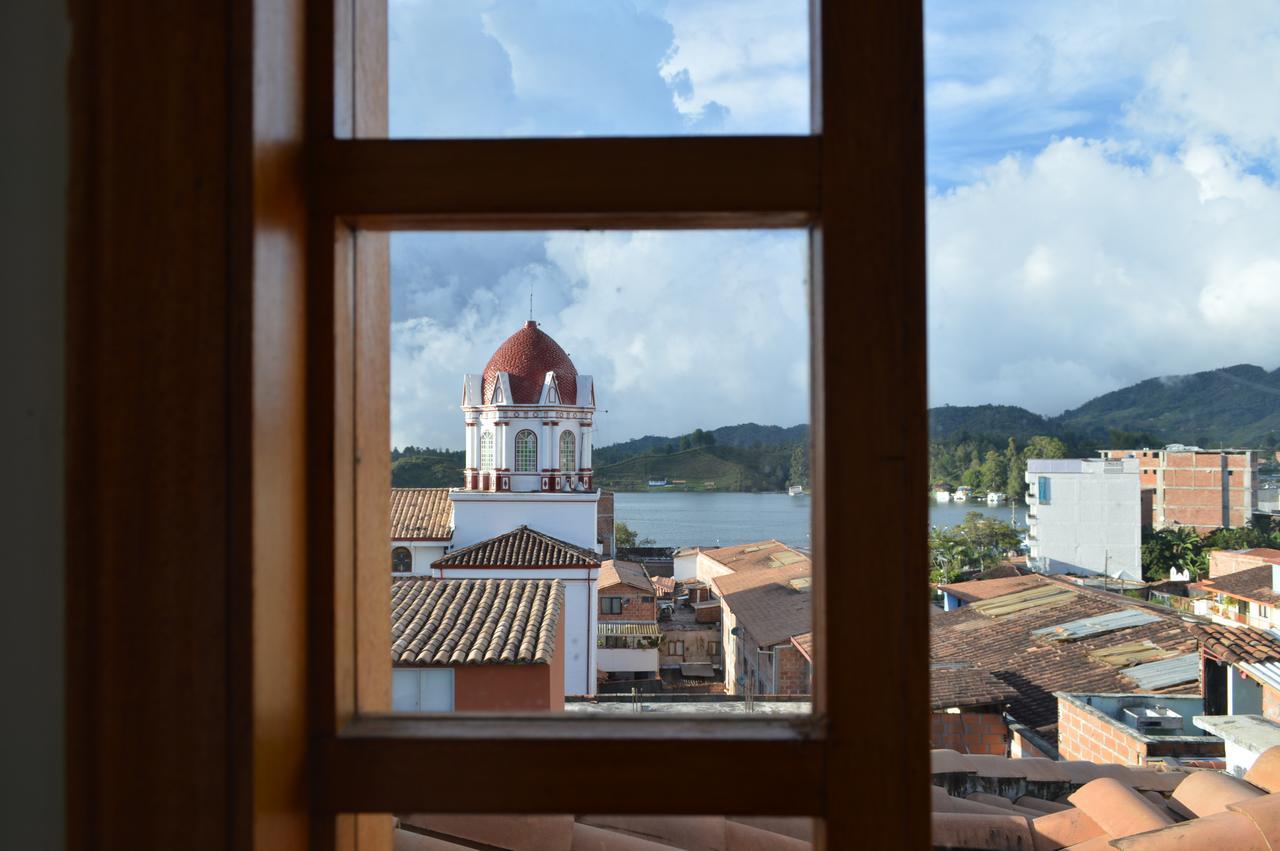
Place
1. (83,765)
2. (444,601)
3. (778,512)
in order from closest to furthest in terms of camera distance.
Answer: (83,765) → (778,512) → (444,601)

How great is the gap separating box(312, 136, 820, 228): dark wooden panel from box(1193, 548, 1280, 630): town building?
8.72m

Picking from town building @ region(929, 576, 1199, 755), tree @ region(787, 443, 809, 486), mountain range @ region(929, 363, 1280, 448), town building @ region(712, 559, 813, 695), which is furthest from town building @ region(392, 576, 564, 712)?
town building @ region(929, 576, 1199, 755)

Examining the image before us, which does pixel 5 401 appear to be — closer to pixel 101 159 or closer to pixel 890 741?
pixel 101 159

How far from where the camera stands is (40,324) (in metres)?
0.43

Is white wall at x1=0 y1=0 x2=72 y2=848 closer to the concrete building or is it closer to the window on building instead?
the window on building

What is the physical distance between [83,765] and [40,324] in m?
0.23

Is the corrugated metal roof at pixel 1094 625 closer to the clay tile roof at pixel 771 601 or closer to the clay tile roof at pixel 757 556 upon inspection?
the clay tile roof at pixel 771 601

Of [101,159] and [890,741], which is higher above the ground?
[101,159]

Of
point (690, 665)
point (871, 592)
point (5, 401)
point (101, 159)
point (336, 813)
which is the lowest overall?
point (690, 665)

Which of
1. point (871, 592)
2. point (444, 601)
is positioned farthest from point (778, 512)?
point (444, 601)

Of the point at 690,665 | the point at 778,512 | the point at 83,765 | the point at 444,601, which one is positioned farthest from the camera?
the point at 444,601

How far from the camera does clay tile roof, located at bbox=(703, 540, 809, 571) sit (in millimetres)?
635

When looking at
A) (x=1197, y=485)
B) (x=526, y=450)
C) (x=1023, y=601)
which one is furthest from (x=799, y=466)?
(x=1197, y=485)

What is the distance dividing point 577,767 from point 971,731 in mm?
4624
